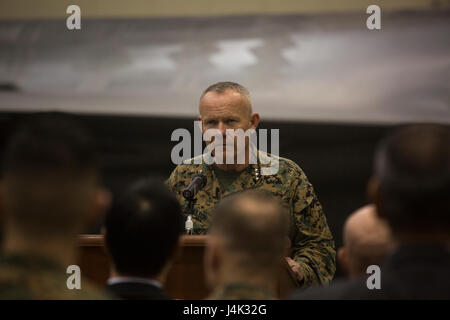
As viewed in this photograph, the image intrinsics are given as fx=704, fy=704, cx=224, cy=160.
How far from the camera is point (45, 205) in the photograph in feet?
4.51

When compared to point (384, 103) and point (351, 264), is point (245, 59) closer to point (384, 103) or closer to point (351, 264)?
point (384, 103)

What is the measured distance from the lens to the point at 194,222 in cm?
311

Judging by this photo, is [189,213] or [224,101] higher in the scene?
[224,101]

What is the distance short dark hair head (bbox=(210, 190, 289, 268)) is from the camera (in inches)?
64.7

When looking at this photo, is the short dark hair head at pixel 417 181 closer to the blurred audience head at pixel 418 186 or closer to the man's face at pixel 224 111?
the blurred audience head at pixel 418 186

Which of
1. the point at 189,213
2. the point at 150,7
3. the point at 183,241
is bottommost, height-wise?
the point at 183,241

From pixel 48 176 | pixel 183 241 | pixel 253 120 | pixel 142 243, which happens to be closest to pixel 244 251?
pixel 142 243

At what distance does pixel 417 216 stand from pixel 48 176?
0.80 meters

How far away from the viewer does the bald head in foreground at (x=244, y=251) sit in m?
1.63

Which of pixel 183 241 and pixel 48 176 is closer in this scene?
pixel 48 176

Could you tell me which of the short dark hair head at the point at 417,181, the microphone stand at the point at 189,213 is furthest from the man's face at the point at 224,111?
the short dark hair head at the point at 417,181

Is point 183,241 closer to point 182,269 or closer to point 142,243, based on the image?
point 182,269

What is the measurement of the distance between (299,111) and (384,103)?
0.59 meters

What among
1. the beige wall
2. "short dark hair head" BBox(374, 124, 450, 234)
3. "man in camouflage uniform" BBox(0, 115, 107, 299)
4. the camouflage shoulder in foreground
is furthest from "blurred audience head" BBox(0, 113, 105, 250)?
the beige wall
